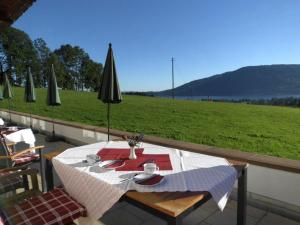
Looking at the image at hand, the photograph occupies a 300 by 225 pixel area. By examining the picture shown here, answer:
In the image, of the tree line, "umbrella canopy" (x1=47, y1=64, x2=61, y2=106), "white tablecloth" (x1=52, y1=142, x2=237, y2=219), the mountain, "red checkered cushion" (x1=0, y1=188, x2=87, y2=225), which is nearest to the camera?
"white tablecloth" (x1=52, y1=142, x2=237, y2=219)

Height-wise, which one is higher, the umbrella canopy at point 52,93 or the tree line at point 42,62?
the tree line at point 42,62

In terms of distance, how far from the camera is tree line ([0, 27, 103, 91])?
119 feet

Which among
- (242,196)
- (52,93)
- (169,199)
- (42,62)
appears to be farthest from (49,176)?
(42,62)

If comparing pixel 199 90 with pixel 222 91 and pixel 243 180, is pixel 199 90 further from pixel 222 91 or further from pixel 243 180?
pixel 243 180

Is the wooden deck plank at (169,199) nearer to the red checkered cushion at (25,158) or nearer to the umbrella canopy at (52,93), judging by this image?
the red checkered cushion at (25,158)

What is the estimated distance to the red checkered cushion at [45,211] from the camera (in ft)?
6.02

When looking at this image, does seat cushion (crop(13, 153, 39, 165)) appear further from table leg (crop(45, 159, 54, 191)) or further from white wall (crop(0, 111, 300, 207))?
white wall (crop(0, 111, 300, 207))

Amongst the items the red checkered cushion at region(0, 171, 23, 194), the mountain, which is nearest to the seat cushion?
the red checkered cushion at region(0, 171, 23, 194)

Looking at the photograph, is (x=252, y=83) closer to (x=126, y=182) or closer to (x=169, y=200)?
(x=126, y=182)

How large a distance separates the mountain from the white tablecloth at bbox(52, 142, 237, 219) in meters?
72.3

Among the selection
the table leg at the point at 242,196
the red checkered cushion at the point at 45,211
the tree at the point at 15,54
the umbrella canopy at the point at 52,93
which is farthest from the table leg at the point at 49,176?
the tree at the point at 15,54

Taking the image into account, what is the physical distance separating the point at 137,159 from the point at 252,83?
10051cm

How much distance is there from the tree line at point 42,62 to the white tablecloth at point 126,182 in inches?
1111

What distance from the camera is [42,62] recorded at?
136 feet
